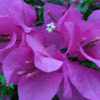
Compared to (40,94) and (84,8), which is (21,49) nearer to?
(40,94)

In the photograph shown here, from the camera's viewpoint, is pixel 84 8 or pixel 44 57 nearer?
pixel 44 57

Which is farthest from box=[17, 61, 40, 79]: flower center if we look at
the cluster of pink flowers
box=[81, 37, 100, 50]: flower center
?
box=[81, 37, 100, 50]: flower center

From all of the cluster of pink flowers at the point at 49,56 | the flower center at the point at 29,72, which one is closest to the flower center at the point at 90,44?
the cluster of pink flowers at the point at 49,56

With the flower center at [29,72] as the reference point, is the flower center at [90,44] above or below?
above

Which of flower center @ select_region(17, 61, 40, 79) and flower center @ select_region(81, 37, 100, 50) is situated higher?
A: flower center @ select_region(81, 37, 100, 50)

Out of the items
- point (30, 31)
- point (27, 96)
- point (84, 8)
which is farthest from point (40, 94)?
point (84, 8)

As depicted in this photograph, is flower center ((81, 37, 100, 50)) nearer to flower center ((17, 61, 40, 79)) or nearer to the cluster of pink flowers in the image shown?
the cluster of pink flowers

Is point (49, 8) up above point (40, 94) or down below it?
above

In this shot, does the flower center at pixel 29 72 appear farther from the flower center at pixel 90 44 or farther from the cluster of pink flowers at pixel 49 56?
the flower center at pixel 90 44
